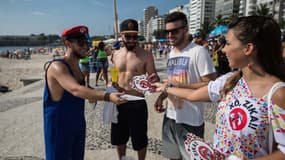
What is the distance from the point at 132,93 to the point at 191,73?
3.34 ft

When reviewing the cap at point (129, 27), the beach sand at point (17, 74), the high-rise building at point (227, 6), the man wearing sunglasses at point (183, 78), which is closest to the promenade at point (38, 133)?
the man wearing sunglasses at point (183, 78)

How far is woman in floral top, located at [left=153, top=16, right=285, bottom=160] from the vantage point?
1.05m

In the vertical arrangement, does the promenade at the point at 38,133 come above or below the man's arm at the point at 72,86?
below

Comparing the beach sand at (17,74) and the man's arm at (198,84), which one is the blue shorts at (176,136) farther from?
the beach sand at (17,74)

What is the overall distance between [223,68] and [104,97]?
24.0ft

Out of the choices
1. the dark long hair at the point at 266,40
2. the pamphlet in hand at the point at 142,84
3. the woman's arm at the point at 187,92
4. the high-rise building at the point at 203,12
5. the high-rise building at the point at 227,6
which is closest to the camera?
the dark long hair at the point at 266,40

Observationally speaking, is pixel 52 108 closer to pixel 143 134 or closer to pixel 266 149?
pixel 143 134

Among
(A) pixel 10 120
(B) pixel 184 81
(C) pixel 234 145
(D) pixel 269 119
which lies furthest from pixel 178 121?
(A) pixel 10 120

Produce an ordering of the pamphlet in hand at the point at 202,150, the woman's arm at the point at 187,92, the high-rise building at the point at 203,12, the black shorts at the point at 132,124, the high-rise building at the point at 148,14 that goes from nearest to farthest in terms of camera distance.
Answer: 1. the pamphlet in hand at the point at 202,150
2. the woman's arm at the point at 187,92
3. the black shorts at the point at 132,124
4. the high-rise building at the point at 203,12
5. the high-rise building at the point at 148,14

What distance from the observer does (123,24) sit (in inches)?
114

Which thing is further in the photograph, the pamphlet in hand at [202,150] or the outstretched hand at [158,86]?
the outstretched hand at [158,86]

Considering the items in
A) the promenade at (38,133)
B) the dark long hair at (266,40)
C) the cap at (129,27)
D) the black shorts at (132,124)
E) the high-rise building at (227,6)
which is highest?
the high-rise building at (227,6)

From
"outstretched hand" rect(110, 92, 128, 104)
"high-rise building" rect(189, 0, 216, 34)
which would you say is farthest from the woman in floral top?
"high-rise building" rect(189, 0, 216, 34)

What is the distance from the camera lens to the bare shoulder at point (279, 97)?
1.00 m
